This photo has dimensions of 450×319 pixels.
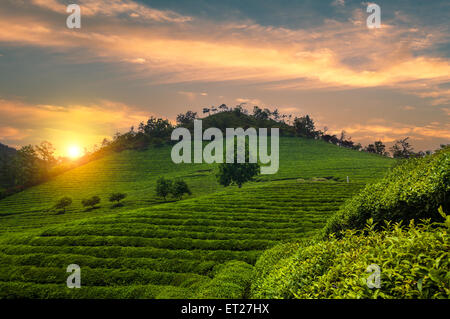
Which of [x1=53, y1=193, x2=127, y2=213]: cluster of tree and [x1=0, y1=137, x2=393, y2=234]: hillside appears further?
[x1=53, y1=193, x2=127, y2=213]: cluster of tree

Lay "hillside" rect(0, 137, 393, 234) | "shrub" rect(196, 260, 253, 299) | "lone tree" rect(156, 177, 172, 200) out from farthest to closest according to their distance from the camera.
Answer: "lone tree" rect(156, 177, 172, 200) < "hillside" rect(0, 137, 393, 234) < "shrub" rect(196, 260, 253, 299)

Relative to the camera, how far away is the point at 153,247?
20859mm

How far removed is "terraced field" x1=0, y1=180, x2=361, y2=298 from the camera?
16594mm

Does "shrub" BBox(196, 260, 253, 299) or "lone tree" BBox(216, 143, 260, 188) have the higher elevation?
"lone tree" BBox(216, 143, 260, 188)

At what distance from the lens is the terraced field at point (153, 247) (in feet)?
54.4

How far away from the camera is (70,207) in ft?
196

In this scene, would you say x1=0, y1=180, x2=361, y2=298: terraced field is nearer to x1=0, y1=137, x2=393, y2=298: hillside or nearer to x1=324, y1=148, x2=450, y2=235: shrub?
x1=0, y1=137, x2=393, y2=298: hillside

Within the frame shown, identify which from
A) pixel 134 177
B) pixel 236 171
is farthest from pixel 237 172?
pixel 134 177

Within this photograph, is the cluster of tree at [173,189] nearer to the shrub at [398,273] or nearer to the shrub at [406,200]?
the shrub at [406,200]

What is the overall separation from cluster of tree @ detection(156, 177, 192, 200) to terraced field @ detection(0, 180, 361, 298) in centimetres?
2334

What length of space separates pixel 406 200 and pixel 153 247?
18123mm

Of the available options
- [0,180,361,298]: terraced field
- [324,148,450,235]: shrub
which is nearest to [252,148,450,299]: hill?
[324,148,450,235]: shrub
